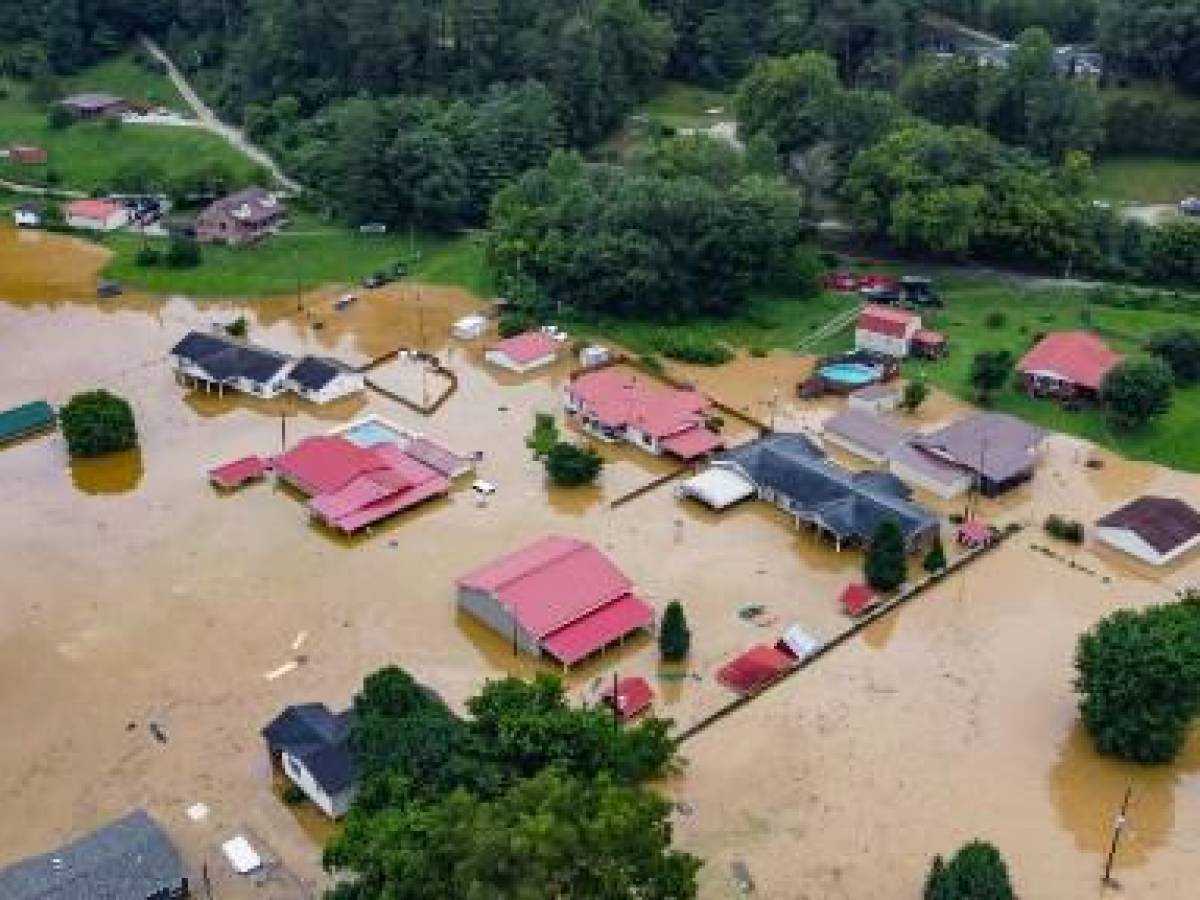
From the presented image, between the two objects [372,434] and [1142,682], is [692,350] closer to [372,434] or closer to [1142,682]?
[372,434]

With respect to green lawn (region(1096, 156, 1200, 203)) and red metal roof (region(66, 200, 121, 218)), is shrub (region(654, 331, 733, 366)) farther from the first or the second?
red metal roof (region(66, 200, 121, 218))

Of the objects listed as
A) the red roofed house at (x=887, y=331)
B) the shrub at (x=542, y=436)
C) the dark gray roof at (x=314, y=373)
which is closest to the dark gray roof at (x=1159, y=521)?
the red roofed house at (x=887, y=331)

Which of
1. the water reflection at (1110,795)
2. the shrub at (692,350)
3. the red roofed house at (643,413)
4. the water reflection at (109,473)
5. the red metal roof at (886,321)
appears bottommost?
the water reflection at (109,473)

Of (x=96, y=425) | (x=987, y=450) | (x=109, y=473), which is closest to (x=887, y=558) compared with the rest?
(x=987, y=450)

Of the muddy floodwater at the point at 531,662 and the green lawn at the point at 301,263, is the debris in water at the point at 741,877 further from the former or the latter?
the green lawn at the point at 301,263

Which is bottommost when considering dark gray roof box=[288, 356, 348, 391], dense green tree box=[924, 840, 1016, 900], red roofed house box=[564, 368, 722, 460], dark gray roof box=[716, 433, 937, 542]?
dark gray roof box=[288, 356, 348, 391]

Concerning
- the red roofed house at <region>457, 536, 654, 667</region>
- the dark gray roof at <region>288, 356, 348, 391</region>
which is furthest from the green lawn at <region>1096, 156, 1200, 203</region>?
the red roofed house at <region>457, 536, 654, 667</region>
